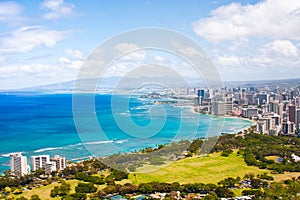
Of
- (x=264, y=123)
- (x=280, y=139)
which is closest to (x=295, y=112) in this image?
(x=264, y=123)

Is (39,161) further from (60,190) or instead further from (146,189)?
(146,189)

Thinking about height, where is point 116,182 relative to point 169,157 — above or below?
below

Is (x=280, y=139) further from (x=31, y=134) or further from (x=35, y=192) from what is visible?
(x=31, y=134)

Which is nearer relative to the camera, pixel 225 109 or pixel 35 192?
pixel 35 192

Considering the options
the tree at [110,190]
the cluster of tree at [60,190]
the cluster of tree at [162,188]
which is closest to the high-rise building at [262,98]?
the cluster of tree at [162,188]

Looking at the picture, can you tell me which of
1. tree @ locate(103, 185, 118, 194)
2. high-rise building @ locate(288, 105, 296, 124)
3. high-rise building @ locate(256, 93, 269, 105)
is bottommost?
tree @ locate(103, 185, 118, 194)

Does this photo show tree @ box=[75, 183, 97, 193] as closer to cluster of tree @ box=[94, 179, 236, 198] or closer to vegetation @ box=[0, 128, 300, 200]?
vegetation @ box=[0, 128, 300, 200]

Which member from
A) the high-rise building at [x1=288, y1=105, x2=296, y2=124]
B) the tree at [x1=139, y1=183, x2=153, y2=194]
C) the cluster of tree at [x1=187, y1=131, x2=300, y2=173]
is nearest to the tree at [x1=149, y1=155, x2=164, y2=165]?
the tree at [x1=139, y1=183, x2=153, y2=194]

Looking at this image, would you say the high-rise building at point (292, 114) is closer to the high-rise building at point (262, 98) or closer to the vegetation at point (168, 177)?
the vegetation at point (168, 177)
